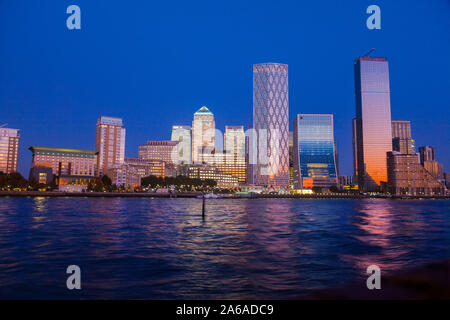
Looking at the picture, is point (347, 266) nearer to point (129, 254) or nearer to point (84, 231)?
point (129, 254)

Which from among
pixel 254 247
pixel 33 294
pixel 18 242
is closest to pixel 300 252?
pixel 254 247

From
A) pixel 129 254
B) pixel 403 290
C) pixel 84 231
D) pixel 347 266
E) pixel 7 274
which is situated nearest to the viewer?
pixel 403 290

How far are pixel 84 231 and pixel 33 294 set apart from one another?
19.9m

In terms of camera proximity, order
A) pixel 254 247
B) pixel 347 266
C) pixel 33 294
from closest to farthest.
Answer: pixel 33 294 < pixel 347 266 < pixel 254 247

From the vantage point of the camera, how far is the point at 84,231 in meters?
31.3

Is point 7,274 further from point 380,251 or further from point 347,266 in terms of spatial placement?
point 380,251

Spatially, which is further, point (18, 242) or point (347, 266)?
point (18, 242)

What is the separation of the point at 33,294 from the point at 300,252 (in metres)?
15.4

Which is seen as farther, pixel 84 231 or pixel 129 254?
pixel 84 231
